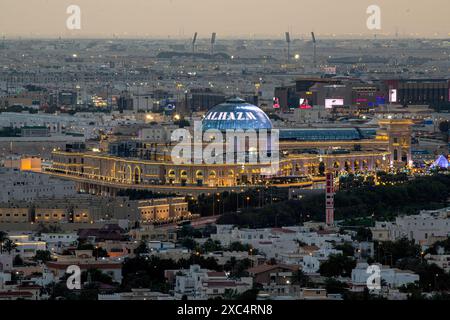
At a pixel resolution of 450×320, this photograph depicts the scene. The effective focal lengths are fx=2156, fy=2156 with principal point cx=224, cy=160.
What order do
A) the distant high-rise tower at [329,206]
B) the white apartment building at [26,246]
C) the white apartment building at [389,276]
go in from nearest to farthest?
the white apartment building at [389,276]
the white apartment building at [26,246]
the distant high-rise tower at [329,206]

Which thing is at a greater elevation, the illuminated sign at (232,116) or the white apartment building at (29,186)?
the illuminated sign at (232,116)

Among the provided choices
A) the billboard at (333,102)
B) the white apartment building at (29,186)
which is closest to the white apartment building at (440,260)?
the white apartment building at (29,186)

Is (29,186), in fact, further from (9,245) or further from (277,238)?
(9,245)

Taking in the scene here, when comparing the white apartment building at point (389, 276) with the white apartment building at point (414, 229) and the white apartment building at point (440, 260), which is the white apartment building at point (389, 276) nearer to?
the white apartment building at point (440, 260)

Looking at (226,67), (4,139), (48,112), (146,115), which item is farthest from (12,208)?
(226,67)

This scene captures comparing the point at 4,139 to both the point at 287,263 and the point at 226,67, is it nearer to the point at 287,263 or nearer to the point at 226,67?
the point at 287,263

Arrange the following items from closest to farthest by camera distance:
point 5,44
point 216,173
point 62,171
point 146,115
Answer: point 216,173 < point 62,171 < point 146,115 < point 5,44
